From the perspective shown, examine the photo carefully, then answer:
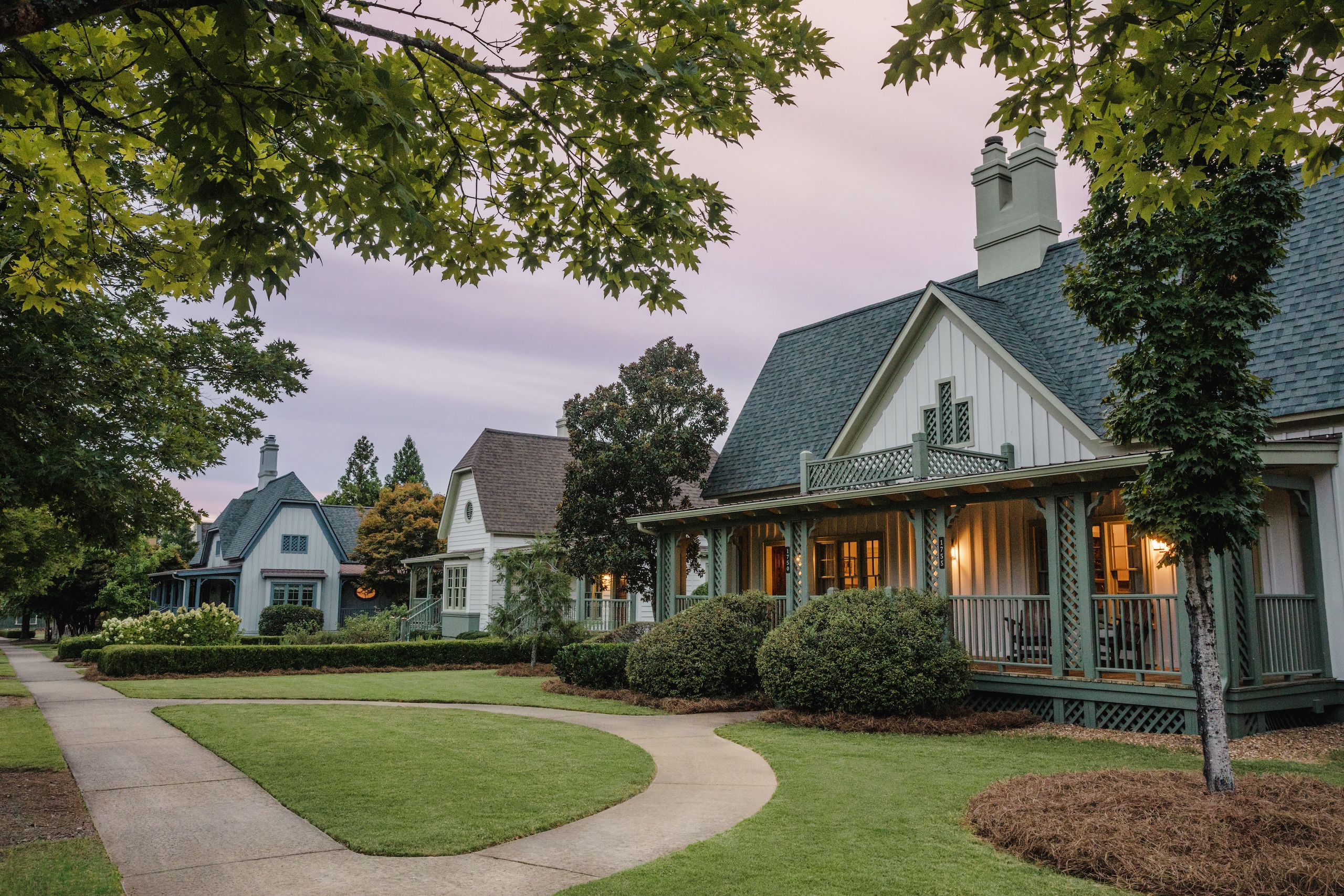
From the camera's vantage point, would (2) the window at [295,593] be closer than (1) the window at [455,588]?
No

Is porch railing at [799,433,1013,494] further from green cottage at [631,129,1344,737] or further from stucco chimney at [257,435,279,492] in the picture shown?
stucco chimney at [257,435,279,492]

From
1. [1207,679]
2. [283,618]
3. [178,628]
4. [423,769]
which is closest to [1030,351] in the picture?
[1207,679]

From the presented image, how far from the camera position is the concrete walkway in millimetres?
5523

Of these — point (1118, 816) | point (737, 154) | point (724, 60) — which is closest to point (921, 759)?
point (1118, 816)

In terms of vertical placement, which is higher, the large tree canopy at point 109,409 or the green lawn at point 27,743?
the large tree canopy at point 109,409

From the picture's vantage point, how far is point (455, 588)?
34.5 metres

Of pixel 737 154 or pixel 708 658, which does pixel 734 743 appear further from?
pixel 737 154

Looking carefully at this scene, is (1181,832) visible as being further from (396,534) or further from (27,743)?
(396,534)

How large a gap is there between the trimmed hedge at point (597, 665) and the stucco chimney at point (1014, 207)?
11.8 m

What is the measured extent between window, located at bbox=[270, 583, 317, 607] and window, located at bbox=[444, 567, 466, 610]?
10571 millimetres

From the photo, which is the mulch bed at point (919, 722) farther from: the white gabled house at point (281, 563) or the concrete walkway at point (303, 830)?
the white gabled house at point (281, 563)

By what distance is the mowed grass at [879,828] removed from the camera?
18.0ft

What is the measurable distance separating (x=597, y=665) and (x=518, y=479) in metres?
18.1

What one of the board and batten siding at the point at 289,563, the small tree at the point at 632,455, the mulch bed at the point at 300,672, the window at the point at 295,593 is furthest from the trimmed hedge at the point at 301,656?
the window at the point at 295,593
